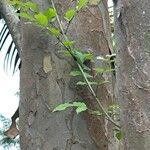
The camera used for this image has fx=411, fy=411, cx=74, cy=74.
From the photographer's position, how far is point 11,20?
0.93m

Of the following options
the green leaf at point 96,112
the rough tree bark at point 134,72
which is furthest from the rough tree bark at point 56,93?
the rough tree bark at point 134,72

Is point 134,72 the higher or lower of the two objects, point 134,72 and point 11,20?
the lower

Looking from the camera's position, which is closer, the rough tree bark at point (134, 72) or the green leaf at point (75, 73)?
the rough tree bark at point (134, 72)

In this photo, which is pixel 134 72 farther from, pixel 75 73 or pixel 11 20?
pixel 11 20

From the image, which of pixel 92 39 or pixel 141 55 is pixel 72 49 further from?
pixel 141 55

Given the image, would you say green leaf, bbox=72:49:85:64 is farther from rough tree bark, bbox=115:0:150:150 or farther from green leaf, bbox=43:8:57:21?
rough tree bark, bbox=115:0:150:150

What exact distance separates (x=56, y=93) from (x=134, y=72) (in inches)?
13.0

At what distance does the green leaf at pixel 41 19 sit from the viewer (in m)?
0.68

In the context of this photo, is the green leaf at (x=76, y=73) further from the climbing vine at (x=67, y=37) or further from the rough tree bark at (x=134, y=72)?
the rough tree bark at (x=134, y=72)

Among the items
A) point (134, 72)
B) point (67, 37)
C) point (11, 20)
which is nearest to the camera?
point (134, 72)

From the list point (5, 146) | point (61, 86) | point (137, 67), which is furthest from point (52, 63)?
point (5, 146)

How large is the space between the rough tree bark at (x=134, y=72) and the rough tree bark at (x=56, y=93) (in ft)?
0.96

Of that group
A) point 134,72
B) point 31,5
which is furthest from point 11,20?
point 134,72

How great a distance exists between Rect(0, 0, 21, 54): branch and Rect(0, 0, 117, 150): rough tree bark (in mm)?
67
